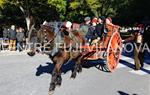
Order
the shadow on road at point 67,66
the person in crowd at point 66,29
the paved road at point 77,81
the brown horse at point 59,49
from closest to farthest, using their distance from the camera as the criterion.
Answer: the brown horse at point 59,49, the paved road at point 77,81, the person in crowd at point 66,29, the shadow on road at point 67,66

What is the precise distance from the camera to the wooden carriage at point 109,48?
13266 millimetres

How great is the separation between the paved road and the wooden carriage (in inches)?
17.7

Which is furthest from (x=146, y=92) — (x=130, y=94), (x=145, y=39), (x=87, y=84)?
(x=145, y=39)

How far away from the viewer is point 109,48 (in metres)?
13.3

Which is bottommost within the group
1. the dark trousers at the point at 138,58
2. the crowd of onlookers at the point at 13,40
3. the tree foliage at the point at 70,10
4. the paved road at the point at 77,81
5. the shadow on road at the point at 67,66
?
the paved road at the point at 77,81

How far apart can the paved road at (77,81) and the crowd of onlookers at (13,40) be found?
20.0ft

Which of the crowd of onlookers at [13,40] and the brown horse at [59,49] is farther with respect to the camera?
the crowd of onlookers at [13,40]

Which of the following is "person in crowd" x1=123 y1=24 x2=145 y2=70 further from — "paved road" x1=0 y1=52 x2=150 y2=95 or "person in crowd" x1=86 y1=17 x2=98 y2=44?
"person in crowd" x1=86 y1=17 x2=98 y2=44

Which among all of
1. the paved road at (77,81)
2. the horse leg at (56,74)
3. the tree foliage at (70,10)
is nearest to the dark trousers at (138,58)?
the paved road at (77,81)

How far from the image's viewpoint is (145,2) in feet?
132

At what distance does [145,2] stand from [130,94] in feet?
102

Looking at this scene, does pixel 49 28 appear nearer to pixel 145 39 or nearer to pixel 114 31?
pixel 114 31

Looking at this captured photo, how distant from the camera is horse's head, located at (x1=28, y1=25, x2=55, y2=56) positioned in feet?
34.2

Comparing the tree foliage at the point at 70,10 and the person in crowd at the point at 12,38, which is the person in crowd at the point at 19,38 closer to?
the person in crowd at the point at 12,38
